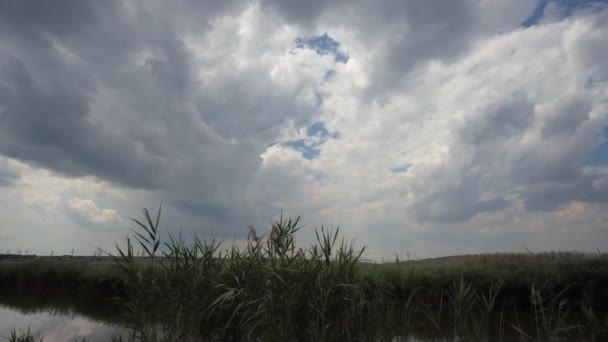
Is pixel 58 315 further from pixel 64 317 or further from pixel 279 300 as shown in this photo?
pixel 279 300

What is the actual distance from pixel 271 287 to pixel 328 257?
0.94 meters

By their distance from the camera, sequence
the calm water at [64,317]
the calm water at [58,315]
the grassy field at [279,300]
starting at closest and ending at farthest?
the grassy field at [279,300], the calm water at [64,317], the calm water at [58,315]

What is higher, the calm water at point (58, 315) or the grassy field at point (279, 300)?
the grassy field at point (279, 300)

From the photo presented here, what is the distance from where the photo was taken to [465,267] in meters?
14.4

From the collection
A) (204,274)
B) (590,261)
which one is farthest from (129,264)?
(590,261)

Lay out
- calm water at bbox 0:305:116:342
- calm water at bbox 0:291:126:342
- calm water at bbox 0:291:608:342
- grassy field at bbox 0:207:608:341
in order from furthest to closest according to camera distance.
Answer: calm water at bbox 0:291:126:342, calm water at bbox 0:305:116:342, calm water at bbox 0:291:608:342, grassy field at bbox 0:207:608:341

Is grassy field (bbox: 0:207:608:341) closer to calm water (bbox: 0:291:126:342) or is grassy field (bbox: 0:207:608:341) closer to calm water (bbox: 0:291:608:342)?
calm water (bbox: 0:291:608:342)

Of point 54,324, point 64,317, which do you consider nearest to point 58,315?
point 64,317

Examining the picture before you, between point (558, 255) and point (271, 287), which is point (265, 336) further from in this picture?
point (558, 255)

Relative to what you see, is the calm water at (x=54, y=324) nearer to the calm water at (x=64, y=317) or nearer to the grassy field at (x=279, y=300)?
the calm water at (x=64, y=317)

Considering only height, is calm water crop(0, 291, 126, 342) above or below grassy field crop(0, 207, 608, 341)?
below

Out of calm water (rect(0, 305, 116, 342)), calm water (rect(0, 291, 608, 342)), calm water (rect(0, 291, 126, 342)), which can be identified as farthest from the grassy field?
calm water (rect(0, 305, 116, 342))

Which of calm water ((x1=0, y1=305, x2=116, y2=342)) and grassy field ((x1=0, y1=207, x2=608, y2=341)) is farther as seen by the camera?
calm water ((x1=0, y1=305, x2=116, y2=342))

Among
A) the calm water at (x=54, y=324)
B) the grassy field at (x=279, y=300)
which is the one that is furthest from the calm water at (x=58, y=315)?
the grassy field at (x=279, y=300)
